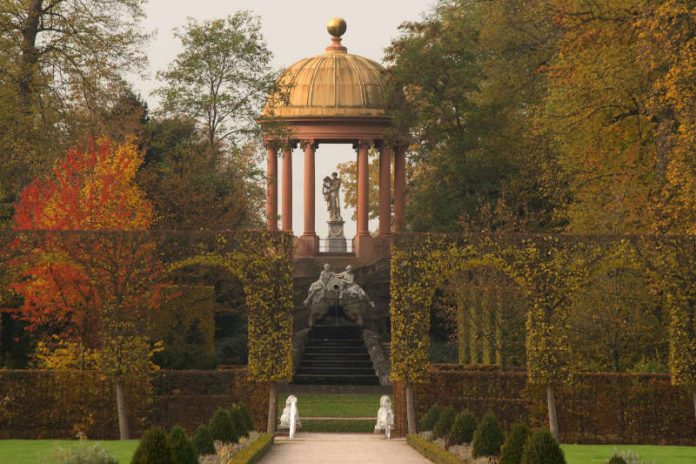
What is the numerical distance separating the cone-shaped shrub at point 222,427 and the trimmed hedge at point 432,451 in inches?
146

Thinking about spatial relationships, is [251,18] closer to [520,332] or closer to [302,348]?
[302,348]

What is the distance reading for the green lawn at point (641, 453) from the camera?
94.9ft

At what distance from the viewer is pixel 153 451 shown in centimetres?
2061

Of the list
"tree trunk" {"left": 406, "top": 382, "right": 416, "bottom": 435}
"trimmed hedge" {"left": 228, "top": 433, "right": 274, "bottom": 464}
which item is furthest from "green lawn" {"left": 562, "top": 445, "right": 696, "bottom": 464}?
"trimmed hedge" {"left": 228, "top": 433, "right": 274, "bottom": 464}

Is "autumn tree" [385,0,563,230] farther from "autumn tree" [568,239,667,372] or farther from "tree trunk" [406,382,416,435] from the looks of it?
"tree trunk" [406,382,416,435]

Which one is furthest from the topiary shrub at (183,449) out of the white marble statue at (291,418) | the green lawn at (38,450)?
the white marble statue at (291,418)

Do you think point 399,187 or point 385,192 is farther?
point 385,192

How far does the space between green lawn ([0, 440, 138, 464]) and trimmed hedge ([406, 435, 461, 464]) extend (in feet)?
17.9

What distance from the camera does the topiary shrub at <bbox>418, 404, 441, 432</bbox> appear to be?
35.0 m

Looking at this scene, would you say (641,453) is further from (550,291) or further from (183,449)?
(183,449)

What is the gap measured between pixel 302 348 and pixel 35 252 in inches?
702

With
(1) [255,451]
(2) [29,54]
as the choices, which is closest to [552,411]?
(1) [255,451]

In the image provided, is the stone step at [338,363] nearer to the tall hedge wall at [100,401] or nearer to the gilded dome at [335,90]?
the gilded dome at [335,90]

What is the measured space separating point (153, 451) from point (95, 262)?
54.0 ft
